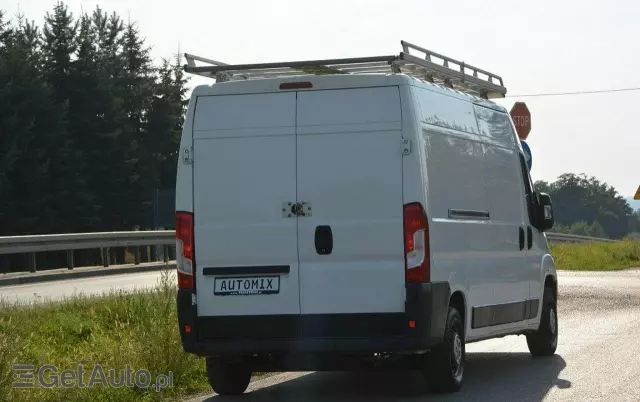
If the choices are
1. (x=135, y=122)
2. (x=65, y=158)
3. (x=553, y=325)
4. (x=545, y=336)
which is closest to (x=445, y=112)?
(x=545, y=336)

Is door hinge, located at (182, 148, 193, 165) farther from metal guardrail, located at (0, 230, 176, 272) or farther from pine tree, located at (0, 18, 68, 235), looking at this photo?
pine tree, located at (0, 18, 68, 235)

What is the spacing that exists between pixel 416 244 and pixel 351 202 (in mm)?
620

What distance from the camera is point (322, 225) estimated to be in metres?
10.9

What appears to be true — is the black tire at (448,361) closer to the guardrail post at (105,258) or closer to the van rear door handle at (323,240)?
the van rear door handle at (323,240)

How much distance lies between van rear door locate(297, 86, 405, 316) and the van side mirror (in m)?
3.83

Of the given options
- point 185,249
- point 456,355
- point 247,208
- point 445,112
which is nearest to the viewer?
point 247,208

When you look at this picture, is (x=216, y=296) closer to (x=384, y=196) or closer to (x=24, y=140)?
(x=384, y=196)

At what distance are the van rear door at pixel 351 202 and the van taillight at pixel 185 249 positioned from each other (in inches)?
35.9

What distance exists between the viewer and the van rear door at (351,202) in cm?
1076

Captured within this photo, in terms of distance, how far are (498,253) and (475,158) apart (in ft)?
3.47

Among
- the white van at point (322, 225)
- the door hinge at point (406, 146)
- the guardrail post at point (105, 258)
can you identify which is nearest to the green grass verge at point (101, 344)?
the white van at point (322, 225)

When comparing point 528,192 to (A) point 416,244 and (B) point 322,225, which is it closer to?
(A) point 416,244

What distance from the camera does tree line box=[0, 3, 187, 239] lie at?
6300 cm

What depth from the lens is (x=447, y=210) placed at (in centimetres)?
1135
